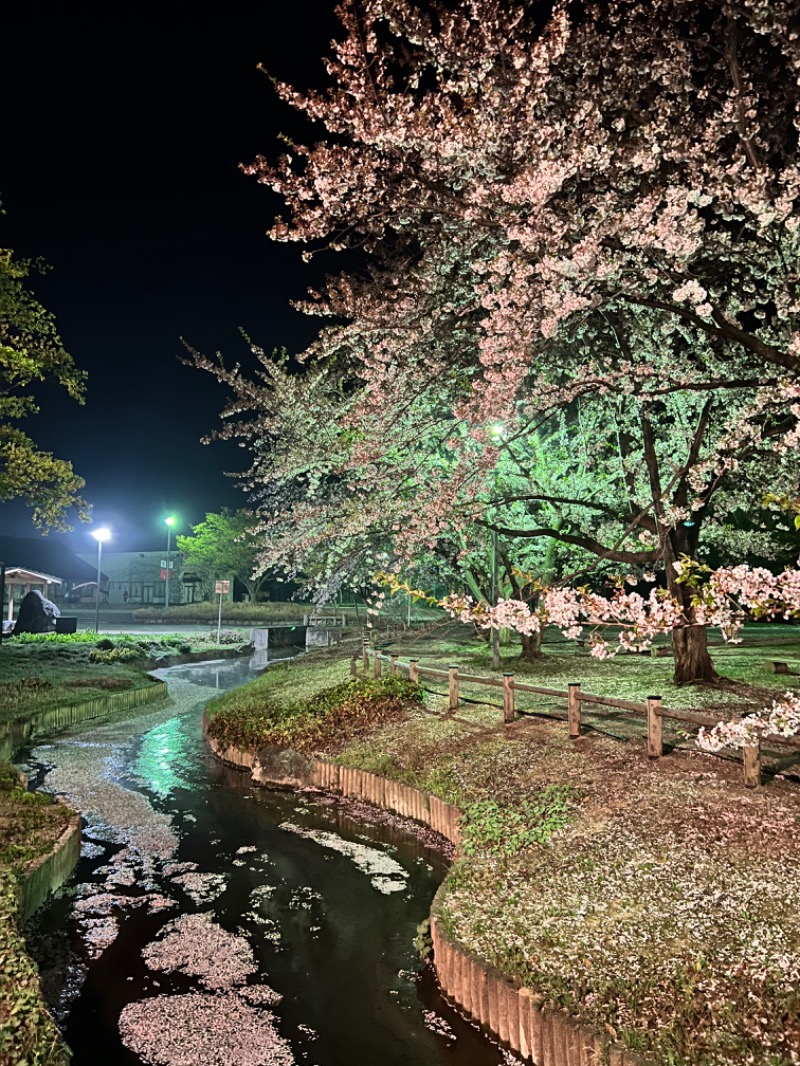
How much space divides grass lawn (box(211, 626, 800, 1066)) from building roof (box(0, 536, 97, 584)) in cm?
5490

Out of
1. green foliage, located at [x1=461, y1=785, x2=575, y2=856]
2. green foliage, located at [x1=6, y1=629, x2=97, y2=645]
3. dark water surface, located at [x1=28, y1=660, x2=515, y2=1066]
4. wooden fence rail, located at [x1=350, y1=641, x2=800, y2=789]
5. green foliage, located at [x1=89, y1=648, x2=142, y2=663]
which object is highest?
wooden fence rail, located at [x1=350, y1=641, x2=800, y2=789]

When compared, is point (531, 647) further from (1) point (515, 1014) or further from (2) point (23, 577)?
(2) point (23, 577)

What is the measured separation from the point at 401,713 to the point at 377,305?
25.6 feet

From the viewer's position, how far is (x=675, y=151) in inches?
350

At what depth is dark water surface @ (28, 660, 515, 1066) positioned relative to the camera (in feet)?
19.4

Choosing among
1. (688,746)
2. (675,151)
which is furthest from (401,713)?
(675,151)

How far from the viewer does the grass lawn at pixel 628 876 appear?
5.25m

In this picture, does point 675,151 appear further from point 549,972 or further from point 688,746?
point 549,972

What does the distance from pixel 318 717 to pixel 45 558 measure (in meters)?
55.8

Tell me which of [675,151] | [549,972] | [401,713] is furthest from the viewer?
[401,713]

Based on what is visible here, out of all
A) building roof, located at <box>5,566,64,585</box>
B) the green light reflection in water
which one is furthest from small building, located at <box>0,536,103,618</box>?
the green light reflection in water

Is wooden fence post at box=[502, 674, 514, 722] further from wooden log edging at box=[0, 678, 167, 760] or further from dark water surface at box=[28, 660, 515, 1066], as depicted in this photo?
wooden log edging at box=[0, 678, 167, 760]

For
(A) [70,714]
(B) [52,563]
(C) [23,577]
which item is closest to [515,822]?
(A) [70,714]

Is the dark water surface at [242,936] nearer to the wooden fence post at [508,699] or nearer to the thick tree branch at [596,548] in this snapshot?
the wooden fence post at [508,699]
